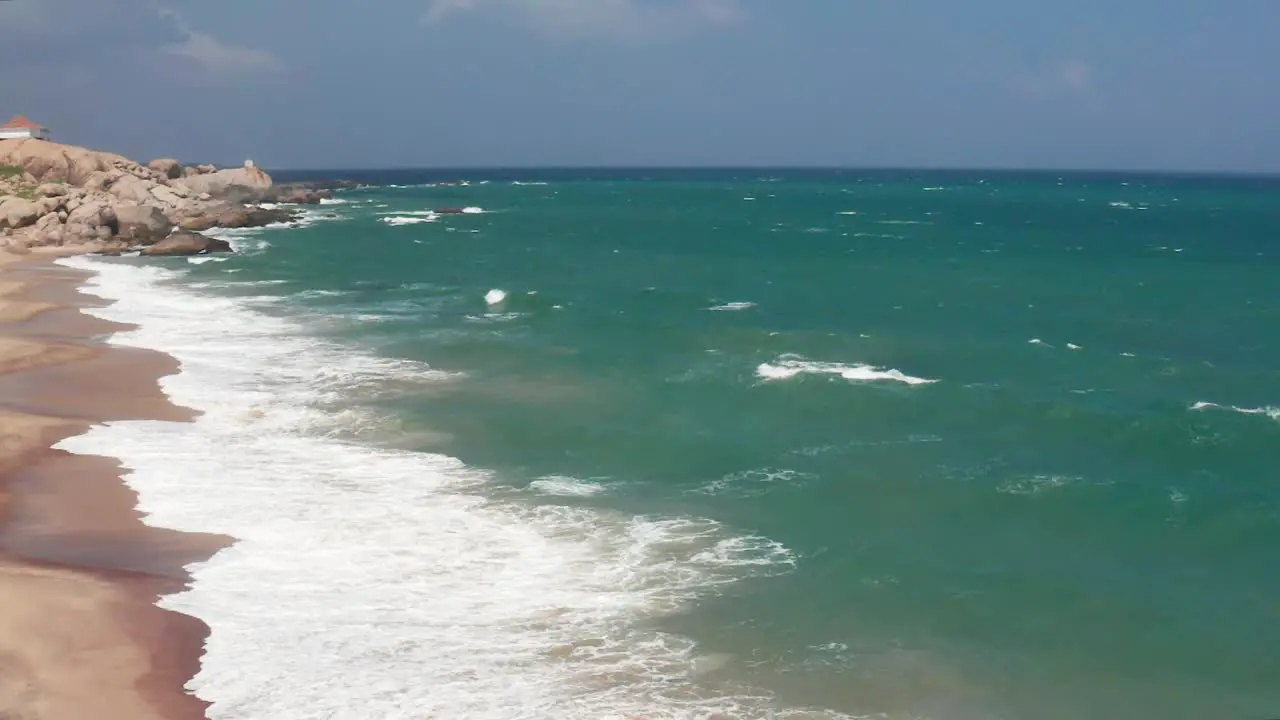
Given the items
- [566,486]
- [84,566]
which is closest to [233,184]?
[566,486]

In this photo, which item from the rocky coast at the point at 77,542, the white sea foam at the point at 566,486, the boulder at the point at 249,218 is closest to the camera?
the rocky coast at the point at 77,542

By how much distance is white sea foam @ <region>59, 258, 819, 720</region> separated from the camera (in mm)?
19391

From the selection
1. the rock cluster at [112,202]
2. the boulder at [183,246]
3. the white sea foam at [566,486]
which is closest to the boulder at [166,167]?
the rock cluster at [112,202]

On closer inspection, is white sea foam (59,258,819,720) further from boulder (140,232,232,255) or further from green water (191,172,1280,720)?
boulder (140,232,232,255)

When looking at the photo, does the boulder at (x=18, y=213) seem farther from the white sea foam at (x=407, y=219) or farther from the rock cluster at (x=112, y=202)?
the white sea foam at (x=407, y=219)

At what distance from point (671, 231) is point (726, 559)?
8830cm

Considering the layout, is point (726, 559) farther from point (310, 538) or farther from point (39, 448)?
point (39, 448)

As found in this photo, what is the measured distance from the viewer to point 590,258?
84.9m

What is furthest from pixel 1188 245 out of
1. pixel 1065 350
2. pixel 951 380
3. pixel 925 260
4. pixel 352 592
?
pixel 352 592

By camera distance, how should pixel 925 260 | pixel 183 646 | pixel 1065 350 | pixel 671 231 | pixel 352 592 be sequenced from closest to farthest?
pixel 183 646 < pixel 352 592 < pixel 1065 350 < pixel 925 260 < pixel 671 231

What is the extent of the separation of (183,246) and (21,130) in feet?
169

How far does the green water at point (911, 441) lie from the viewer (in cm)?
2148

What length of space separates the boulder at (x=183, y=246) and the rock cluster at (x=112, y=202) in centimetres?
7

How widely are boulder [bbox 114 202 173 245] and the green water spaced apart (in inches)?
483
